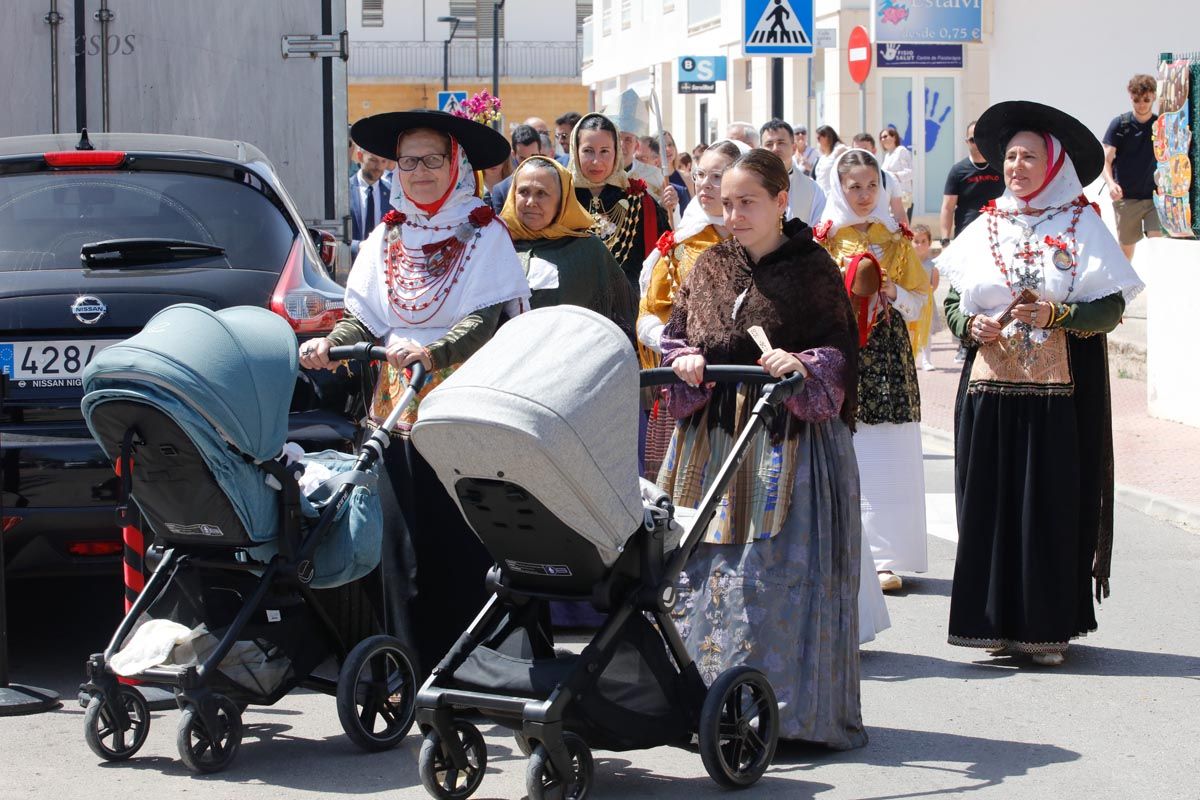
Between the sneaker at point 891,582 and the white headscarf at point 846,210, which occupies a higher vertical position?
the white headscarf at point 846,210

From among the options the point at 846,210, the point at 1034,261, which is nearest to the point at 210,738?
the point at 1034,261

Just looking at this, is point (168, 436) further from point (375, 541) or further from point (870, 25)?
point (870, 25)

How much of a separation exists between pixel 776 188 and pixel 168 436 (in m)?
1.98

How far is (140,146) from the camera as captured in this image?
7238mm

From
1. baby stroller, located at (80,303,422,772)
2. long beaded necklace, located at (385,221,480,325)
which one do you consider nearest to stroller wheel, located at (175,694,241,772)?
baby stroller, located at (80,303,422,772)

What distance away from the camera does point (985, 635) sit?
266 inches

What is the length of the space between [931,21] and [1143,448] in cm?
1497

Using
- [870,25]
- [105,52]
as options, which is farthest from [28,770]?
[870,25]

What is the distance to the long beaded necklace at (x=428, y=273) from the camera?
602cm

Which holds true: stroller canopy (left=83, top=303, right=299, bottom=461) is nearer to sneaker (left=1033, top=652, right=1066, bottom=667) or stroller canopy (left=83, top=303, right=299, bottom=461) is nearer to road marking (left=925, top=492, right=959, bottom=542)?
sneaker (left=1033, top=652, right=1066, bottom=667)

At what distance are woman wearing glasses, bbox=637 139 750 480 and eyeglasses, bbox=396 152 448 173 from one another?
1233mm

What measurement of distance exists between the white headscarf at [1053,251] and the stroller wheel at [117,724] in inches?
133

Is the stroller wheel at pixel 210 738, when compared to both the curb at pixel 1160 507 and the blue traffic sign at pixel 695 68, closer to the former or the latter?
the curb at pixel 1160 507

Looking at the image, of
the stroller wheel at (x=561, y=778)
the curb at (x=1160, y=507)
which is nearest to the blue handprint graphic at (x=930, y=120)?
the curb at (x=1160, y=507)
